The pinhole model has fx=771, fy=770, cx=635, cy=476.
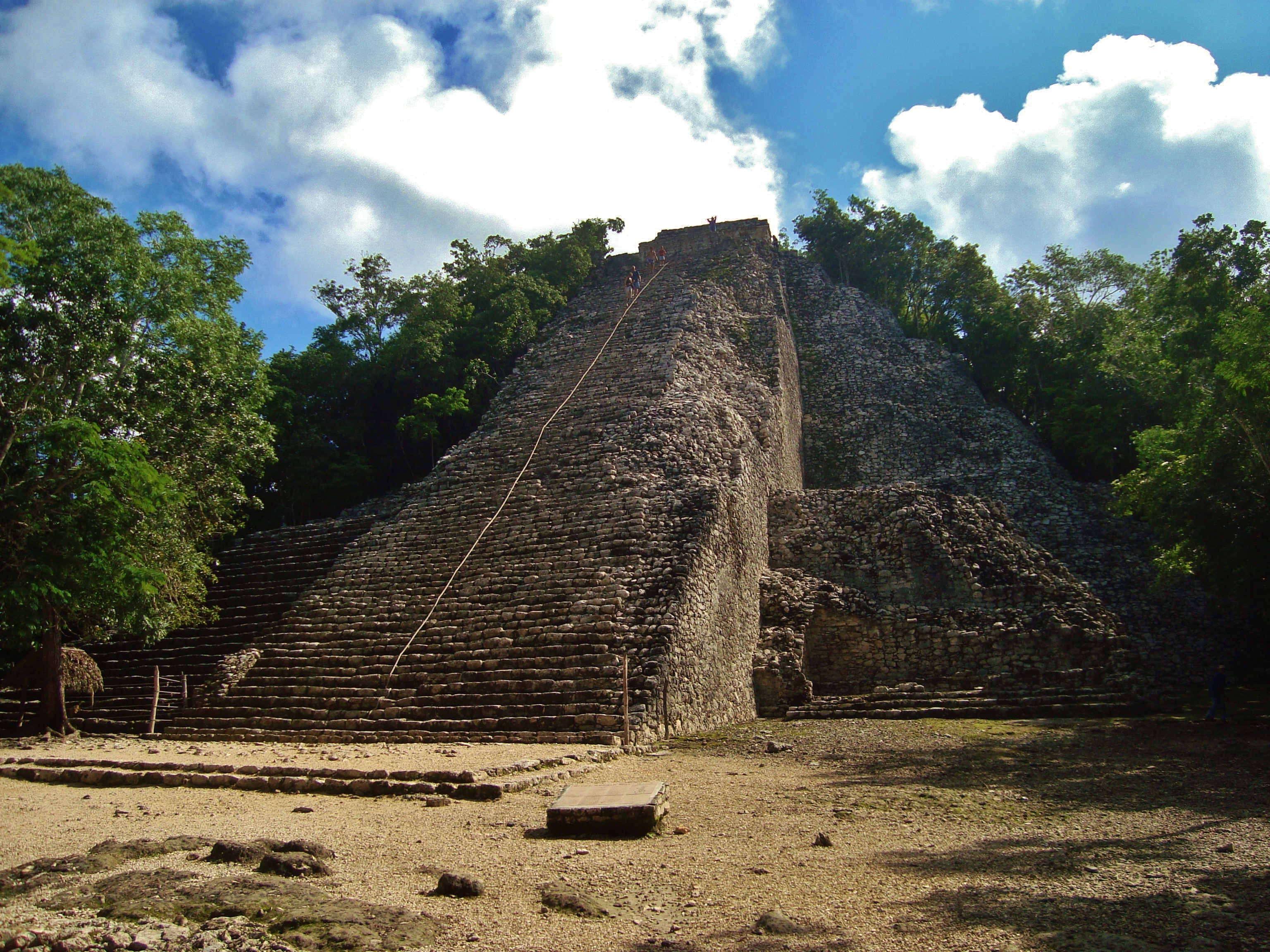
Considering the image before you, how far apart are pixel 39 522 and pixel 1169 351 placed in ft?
51.9

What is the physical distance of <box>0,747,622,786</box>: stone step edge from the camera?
6539 millimetres

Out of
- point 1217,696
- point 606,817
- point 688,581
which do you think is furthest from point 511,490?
point 1217,696

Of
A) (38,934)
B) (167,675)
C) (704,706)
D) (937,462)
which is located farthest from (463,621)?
(937,462)

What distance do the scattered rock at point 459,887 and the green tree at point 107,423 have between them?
7715 mm

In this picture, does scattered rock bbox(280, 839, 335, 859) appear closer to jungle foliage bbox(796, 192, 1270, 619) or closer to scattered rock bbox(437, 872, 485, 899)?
scattered rock bbox(437, 872, 485, 899)

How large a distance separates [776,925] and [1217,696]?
9.17 metres

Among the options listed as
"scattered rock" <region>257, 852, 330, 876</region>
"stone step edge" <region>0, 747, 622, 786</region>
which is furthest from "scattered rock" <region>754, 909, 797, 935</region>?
"stone step edge" <region>0, 747, 622, 786</region>

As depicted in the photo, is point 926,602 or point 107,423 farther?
point 926,602

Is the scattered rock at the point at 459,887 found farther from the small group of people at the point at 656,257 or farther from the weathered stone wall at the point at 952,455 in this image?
the small group of people at the point at 656,257

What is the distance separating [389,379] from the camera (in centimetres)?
2250

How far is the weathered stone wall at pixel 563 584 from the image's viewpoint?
9.49 meters

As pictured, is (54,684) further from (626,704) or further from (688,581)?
(688,581)

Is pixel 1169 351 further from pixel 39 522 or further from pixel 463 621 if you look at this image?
pixel 39 522

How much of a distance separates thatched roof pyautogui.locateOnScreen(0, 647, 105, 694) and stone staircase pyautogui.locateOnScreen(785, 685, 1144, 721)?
10.3 m
